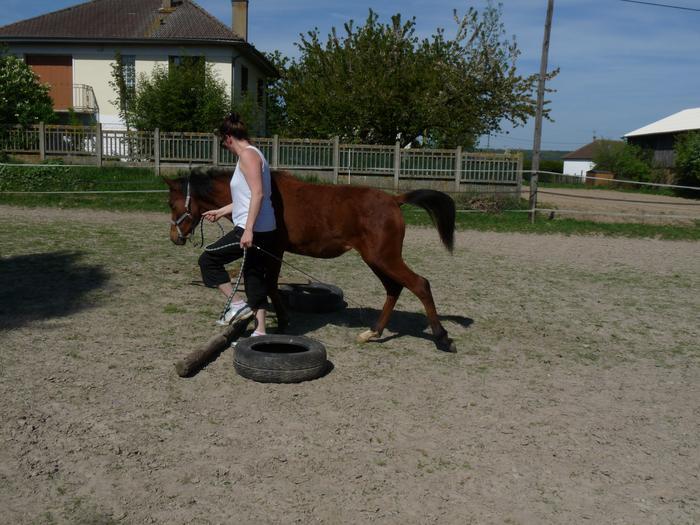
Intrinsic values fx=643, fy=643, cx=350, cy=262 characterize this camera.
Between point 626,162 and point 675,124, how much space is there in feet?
31.6

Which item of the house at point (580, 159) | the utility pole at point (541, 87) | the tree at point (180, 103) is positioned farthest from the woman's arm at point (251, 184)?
the house at point (580, 159)

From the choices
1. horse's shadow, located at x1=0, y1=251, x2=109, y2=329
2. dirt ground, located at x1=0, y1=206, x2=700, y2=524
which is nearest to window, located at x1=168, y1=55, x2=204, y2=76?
horse's shadow, located at x1=0, y1=251, x2=109, y2=329

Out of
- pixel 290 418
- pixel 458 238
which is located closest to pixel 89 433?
pixel 290 418

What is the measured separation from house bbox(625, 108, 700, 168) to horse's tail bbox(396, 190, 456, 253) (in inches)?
1693

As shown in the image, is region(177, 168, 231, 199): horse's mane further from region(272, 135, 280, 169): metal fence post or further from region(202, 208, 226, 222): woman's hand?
region(272, 135, 280, 169): metal fence post

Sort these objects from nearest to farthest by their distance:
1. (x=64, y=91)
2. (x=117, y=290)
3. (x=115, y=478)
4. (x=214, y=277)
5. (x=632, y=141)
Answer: (x=115, y=478)
(x=214, y=277)
(x=117, y=290)
(x=64, y=91)
(x=632, y=141)

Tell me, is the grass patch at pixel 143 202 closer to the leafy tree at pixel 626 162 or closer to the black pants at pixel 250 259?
the black pants at pixel 250 259

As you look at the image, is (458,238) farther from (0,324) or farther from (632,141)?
(632,141)

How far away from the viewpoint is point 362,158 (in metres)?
20.6

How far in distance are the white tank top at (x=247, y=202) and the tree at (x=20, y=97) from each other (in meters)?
21.6

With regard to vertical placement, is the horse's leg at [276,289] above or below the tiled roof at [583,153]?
below

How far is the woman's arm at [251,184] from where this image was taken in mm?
4742

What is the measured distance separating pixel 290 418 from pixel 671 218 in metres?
16.9

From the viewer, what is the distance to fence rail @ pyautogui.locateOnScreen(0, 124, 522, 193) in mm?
20312
